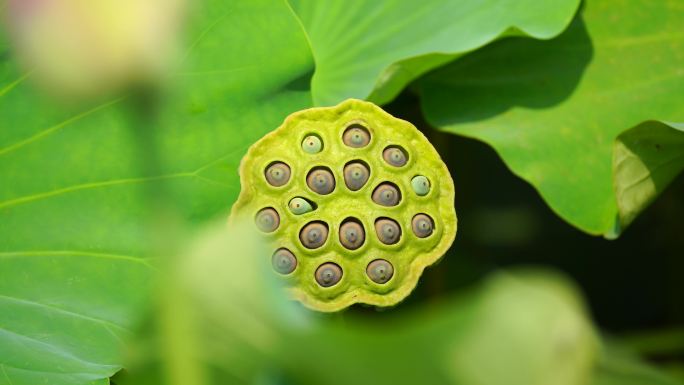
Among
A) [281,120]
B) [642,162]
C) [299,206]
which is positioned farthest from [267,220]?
[642,162]

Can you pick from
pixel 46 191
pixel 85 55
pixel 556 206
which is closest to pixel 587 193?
pixel 556 206

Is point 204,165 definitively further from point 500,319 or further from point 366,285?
point 500,319

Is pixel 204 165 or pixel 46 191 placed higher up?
pixel 46 191

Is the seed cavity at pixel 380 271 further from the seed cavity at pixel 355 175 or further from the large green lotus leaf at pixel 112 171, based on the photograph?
the large green lotus leaf at pixel 112 171

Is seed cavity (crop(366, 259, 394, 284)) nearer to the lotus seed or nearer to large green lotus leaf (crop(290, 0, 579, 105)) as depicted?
the lotus seed

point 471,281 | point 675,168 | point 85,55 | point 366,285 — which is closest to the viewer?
point 85,55

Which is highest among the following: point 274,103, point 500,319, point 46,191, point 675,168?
point 46,191
